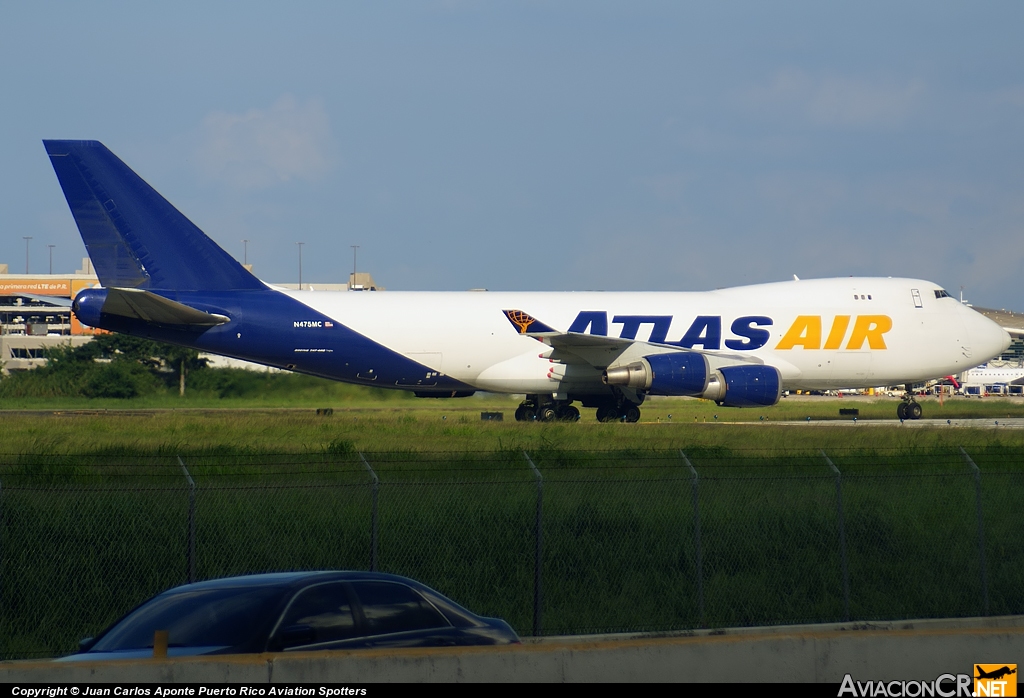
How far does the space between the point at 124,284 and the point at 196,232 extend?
252 centimetres

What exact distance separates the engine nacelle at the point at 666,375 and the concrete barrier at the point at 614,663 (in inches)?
887

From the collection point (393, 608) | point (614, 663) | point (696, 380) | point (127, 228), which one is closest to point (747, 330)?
point (696, 380)

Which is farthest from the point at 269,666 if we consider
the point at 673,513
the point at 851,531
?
the point at 851,531

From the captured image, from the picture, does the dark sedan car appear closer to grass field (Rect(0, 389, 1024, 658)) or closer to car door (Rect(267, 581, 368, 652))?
car door (Rect(267, 581, 368, 652))

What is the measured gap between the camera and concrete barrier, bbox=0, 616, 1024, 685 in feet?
18.4

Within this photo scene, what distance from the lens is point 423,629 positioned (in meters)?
6.74

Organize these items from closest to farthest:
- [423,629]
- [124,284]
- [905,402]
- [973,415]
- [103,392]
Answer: [423,629] < [124,284] < [905,402] < [973,415] < [103,392]

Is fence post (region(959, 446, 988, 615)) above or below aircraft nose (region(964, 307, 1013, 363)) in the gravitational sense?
below

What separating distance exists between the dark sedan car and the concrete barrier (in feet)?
1.17

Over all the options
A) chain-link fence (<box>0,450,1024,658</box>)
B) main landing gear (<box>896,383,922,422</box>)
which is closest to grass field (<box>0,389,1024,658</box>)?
chain-link fence (<box>0,450,1024,658</box>)

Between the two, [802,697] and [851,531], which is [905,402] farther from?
[802,697]

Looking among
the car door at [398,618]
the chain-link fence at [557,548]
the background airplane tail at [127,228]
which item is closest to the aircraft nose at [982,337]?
the chain-link fence at [557,548]

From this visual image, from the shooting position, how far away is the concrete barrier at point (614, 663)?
561cm

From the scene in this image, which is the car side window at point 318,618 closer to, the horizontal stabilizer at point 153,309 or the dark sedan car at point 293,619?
the dark sedan car at point 293,619
